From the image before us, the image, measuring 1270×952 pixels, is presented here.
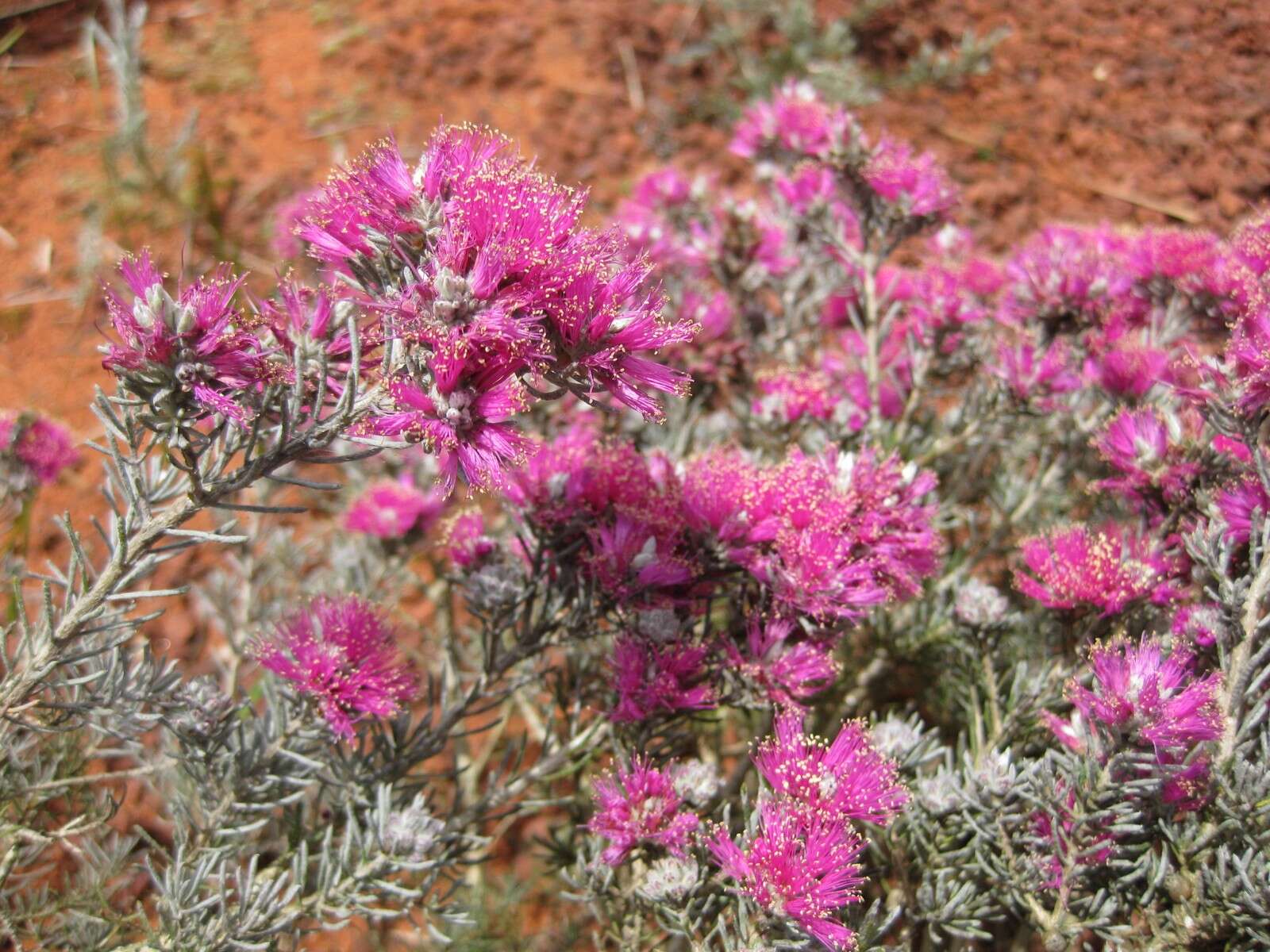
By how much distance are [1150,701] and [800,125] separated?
1.91 m

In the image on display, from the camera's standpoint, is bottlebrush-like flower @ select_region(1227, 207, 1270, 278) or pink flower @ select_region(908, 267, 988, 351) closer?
bottlebrush-like flower @ select_region(1227, 207, 1270, 278)

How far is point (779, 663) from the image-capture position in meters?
1.70

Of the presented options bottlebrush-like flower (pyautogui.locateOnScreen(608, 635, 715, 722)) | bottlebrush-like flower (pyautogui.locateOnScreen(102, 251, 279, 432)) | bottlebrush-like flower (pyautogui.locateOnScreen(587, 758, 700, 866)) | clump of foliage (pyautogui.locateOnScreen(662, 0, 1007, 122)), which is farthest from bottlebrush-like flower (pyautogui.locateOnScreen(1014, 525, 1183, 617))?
clump of foliage (pyautogui.locateOnScreen(662, 0, 1007, 122))

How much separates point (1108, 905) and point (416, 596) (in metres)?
2.38

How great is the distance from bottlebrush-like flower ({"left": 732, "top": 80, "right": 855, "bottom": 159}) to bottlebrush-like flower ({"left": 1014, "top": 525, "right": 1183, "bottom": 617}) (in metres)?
1.22

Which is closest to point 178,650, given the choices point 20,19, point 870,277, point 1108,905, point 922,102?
point 870,277

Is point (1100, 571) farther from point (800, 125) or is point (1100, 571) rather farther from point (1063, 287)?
point (800, 125)

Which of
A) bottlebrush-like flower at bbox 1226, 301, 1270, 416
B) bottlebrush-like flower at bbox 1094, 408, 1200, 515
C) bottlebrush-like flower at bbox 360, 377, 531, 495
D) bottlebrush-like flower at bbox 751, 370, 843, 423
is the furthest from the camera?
bottlebrush-like flower at bbox 751, 370, 843, 423

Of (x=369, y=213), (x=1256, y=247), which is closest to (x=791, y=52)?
(x=1256, y=247)

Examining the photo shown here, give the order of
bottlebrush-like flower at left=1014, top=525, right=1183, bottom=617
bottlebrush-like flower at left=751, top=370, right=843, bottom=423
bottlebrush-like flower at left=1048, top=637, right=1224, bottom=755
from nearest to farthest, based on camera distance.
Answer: bottlebrush-like flower at left=1048, top=637, right=1224, bottom=755 < bottlebrush-like flower at left=1014, top=525, right=1183, bottom=617 < bottlebrush-like flower at left=751, top=370, right=843, bottom=423

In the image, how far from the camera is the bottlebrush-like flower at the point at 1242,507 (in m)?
1.71

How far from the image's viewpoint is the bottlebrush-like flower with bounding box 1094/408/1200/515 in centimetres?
192

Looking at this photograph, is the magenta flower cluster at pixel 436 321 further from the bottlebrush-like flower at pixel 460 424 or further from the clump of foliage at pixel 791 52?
the clump of foliage at pixel 791 52

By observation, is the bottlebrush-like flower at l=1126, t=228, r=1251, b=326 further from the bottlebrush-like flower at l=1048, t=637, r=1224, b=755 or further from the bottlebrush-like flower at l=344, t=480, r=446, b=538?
the bottlebrush-like flower at l=344, t=480, r=446, b=538
